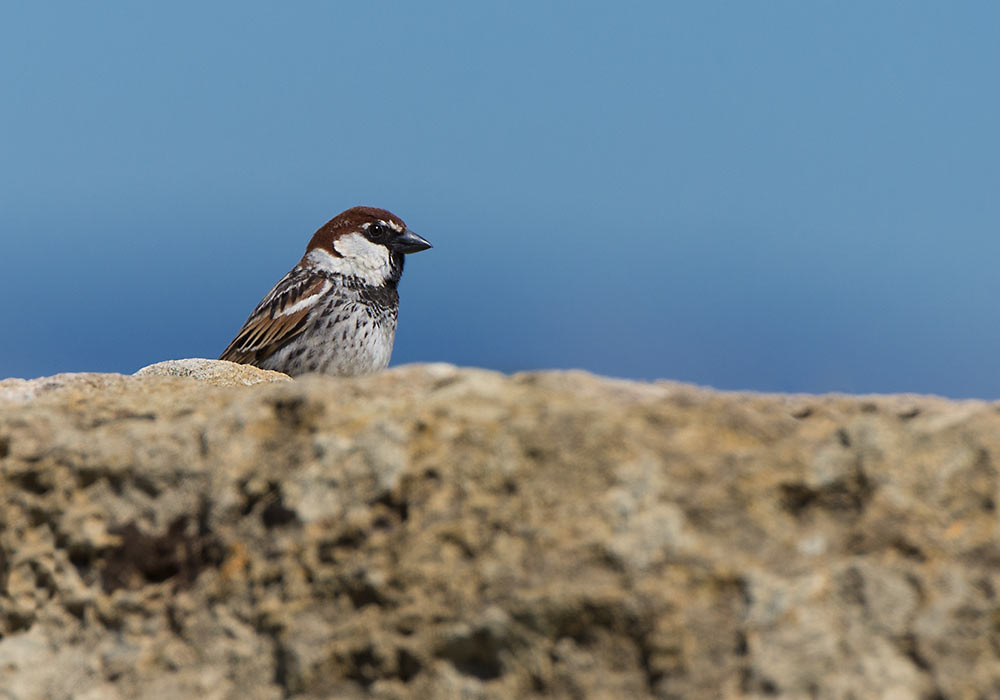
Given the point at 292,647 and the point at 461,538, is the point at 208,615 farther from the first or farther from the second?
the point at 461,538

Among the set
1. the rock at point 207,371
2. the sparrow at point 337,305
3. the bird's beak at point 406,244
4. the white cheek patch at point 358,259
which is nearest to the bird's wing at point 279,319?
the sparrow at point 337,305

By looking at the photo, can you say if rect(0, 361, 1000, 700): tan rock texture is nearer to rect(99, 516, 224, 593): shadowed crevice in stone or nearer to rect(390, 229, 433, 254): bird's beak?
rect(99, 516, 224, 593): shadowed crevice in stone

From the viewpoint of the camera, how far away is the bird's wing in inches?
304

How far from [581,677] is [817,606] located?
1.36ft

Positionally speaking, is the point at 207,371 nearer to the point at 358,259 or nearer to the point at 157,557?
the point at 358,259

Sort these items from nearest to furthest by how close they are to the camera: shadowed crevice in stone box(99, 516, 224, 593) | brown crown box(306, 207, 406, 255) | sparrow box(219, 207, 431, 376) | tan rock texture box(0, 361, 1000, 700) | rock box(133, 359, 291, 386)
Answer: tan rock texture box(0, 361, 1000, 700) → shadowed crevice in stone box(99, 516, 224, 593) → rock box(133, 359, 291, 386) → sparrow box(219, 207, 431, 376) → brown crown box(306, 207, 406, 255)

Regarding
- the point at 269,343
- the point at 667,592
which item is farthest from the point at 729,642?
the point at 269,343

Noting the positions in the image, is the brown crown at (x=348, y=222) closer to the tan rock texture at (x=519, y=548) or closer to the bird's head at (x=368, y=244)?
the bird's head at (x=368, y=244)

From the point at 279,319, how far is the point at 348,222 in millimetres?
1074

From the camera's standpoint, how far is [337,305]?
25.4 ft

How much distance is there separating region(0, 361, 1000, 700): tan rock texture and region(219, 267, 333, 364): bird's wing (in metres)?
5.53

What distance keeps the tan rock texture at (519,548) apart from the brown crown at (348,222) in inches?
244

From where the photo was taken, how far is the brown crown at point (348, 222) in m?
8.30

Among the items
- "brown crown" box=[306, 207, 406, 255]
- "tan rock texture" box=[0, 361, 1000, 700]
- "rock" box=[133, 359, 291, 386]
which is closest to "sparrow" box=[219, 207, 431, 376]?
"brown crown" box=[306, 207, 406, 255]
